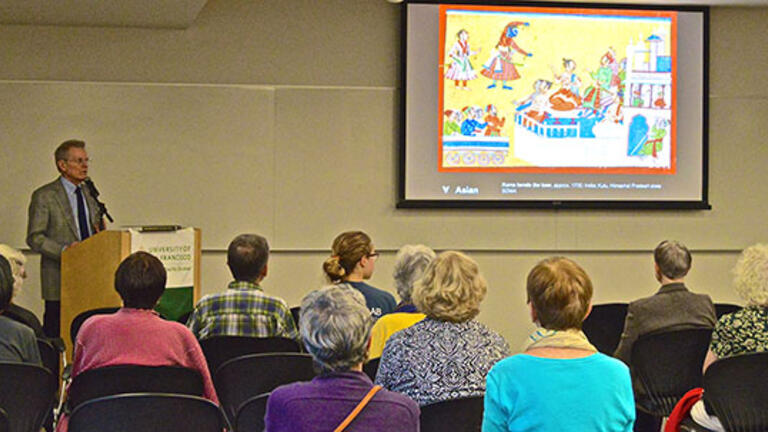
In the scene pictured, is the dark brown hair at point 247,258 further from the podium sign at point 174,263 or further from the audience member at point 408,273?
the podium sign at point 174,263

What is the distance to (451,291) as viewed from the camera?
9.70 feet

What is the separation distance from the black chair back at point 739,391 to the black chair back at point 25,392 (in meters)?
2.24

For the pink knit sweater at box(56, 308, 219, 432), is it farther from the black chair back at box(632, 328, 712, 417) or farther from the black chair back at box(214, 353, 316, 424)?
the black chair back at box(632, 328, 712, 417)

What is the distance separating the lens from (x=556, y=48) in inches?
286

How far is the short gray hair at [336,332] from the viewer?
228 cm

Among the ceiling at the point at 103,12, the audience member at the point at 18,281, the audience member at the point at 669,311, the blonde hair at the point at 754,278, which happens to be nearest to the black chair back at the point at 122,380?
the audience member at the point at 18,281

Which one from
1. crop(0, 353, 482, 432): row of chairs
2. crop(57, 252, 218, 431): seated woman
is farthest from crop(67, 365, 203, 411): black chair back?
crop(57, 252, 218, 431): seated woman

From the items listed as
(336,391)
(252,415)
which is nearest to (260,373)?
(252,415)

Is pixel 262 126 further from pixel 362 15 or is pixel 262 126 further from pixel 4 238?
pixel 4 238

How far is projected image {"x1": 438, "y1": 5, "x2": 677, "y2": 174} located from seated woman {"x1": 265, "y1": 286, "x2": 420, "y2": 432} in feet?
16.1

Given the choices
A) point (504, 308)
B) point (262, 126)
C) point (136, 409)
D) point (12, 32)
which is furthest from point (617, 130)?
point (136, 409)

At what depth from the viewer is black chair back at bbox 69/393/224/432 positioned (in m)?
2.49

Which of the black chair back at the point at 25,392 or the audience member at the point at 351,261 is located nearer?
the black chair back at the point at 25,392

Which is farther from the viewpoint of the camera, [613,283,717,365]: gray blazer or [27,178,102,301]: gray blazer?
[27,178,102,301]: gray blazer
